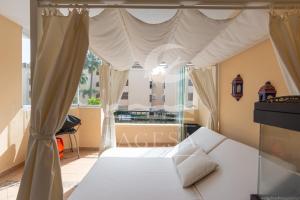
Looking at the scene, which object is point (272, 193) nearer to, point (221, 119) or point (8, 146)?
point (221, 119)

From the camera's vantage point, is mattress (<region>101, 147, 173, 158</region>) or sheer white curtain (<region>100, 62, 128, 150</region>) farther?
sheer white curtain (<region>100, 62, 128, 150</region>)

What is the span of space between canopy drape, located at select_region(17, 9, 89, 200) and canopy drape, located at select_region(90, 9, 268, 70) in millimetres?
556

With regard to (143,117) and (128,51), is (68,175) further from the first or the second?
(143,117)

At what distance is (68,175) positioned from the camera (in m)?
3.88

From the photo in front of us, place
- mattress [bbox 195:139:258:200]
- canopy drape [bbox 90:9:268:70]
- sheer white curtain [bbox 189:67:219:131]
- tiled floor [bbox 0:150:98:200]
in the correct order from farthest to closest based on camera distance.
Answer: sheer white curtain [bbox 189:67:219:131]
tiled floor [bbox 0:150:98:200]
canopy drape [bbox 90:9:268:70]
mattress [bbox 195:139:258:200]

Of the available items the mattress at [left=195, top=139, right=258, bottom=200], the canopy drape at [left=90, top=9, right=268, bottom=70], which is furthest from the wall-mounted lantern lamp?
the mattress at [left=195, top=139, right=258, bottom=200]

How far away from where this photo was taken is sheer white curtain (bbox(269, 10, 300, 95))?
165 centimetres

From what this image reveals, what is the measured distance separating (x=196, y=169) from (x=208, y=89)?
2127mm

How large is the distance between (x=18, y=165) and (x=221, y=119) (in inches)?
142

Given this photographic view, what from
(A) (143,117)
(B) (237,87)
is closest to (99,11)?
(B) (237,87)


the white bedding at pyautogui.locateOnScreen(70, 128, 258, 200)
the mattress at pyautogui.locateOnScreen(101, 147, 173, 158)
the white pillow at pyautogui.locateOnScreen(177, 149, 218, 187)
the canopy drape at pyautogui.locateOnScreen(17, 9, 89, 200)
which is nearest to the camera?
the canopy drape at pyautogui.locateOnScreen(17, 9, 89, 200)

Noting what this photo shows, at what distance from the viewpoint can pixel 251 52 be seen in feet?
9.84

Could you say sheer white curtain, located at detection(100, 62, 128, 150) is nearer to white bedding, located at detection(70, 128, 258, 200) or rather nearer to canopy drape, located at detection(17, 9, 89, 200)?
white bedding, located at detection(70, 128, 258, 200)

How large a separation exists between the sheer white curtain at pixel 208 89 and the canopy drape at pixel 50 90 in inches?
117
